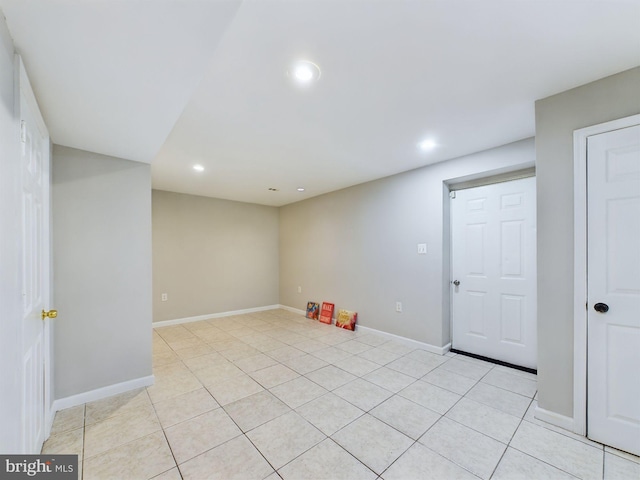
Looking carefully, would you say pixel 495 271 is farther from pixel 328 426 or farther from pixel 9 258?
A: pixel 9 258

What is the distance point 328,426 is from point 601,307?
2.00 m

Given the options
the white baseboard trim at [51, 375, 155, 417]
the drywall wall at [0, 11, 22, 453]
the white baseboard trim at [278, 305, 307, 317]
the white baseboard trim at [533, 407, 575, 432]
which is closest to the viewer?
the drywall wall at [0, 11, 22, 453]

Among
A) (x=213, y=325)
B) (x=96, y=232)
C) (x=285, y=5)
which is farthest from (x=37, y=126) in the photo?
(x=213, y=325)

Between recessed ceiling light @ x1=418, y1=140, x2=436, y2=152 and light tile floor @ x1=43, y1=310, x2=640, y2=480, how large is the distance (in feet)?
7.80

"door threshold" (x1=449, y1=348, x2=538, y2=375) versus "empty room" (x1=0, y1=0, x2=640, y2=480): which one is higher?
"empty room" (x1=0, y1=0, x2=640, y2=480)

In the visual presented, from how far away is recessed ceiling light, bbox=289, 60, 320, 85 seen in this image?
1.56 meters

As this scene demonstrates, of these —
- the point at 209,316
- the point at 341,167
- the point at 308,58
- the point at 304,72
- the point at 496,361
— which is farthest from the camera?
the point at 209,316

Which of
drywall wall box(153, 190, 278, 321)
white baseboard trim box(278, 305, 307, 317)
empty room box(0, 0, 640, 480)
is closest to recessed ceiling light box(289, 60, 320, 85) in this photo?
empty room box(0, 0, 640, 480)

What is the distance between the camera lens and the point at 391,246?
150 inches

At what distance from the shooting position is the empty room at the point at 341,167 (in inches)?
48.6

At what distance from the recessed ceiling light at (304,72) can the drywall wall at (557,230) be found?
1.69 m

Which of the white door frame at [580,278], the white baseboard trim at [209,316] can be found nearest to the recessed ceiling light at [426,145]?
the white door frame at [580,278]

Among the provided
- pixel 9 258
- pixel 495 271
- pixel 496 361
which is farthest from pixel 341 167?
pixel 9 258

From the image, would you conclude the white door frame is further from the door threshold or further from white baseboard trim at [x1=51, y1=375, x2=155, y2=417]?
white baseboard trim at [x1=51, y1=375, x2=155, y2=417]
